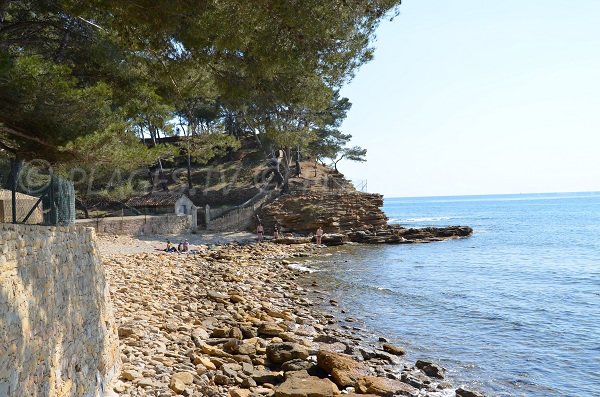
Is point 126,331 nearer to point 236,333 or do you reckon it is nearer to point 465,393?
point 236,333

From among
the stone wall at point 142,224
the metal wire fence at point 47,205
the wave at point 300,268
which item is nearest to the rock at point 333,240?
the wave at point 300,268

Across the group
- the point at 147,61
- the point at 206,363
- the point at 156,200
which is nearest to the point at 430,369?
the point at 206,363

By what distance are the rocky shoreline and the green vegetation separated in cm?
381

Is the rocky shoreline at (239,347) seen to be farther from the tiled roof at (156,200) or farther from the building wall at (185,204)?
the tiled roof at (156,200)

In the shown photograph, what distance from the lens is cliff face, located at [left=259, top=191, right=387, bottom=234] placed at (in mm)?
40281

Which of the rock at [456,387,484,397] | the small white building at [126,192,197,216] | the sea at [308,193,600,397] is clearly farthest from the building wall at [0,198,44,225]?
the small white building at [126,192,197,216]

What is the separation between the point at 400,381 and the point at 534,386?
290 cm

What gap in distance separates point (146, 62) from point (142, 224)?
77.1 ft

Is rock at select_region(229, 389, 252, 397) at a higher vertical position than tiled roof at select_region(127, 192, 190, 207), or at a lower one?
lower

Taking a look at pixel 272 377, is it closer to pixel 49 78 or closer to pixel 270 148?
pixel 49 78

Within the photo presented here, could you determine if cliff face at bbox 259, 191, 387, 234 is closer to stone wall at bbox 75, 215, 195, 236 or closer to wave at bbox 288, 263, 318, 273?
stone wall at bbox 75, 215, 195, 236

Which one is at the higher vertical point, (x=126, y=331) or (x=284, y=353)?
(x=126, y=331)

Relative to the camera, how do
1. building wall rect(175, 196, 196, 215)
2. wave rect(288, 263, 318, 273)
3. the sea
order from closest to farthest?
the sea → wave rect(288, 263, 318, 273) → building wall rect(175, 196, 196, 215)

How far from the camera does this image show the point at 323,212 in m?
40.5
